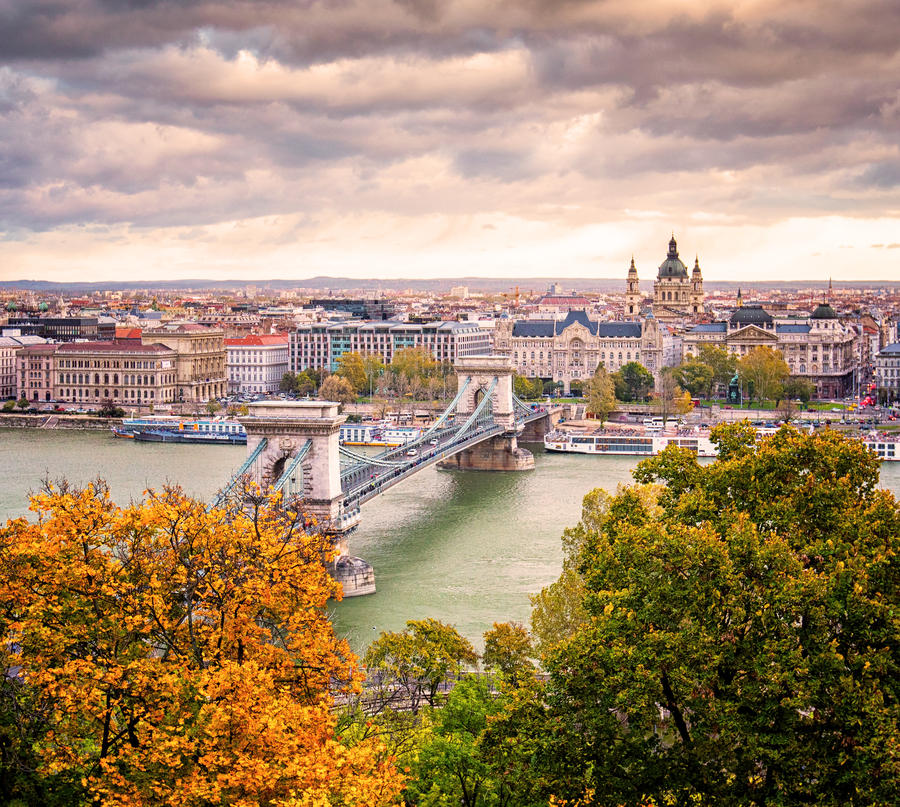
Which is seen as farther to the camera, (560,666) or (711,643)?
(560,666)

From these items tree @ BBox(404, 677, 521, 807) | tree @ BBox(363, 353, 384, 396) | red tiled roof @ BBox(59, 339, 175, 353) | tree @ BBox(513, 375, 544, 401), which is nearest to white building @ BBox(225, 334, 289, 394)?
red tiled roof @ BBox(59, 339, 175, 353)

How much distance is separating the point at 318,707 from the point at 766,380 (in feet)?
177

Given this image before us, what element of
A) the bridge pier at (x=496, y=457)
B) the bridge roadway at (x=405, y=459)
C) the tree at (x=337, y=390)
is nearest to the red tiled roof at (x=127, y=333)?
the tree at (x=337, y=390)

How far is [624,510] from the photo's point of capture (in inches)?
499

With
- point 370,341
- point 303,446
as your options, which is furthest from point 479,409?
point 370,341

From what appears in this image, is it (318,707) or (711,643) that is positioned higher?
(711,643)

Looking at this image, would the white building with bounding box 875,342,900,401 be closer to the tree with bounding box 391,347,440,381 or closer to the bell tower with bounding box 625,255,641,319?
the tree with bounding box 391,347,440,381

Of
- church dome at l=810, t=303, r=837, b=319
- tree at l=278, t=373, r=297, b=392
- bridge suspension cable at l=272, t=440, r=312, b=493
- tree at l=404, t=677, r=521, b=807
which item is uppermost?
church dome at l=810, t=303, r=837, b=319

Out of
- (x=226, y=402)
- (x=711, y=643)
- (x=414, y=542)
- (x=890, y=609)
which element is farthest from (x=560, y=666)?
(x=226, y=402)

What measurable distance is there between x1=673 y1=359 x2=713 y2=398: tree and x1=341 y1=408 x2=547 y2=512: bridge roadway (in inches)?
666

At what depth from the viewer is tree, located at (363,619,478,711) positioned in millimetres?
14102

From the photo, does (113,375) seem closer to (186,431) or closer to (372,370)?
(372,370)

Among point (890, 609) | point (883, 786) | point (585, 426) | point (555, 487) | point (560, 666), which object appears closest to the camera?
point (883, 786)

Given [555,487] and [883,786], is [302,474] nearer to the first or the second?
[555,487]
